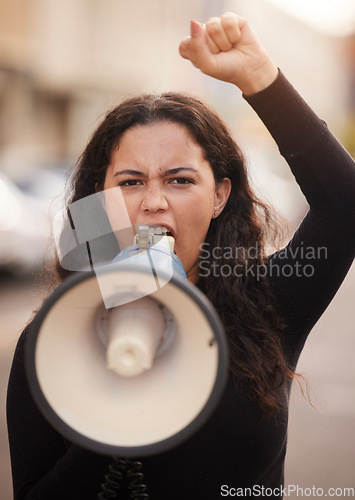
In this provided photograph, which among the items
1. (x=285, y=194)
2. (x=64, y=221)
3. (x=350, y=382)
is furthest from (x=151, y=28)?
(x=64, y=221)

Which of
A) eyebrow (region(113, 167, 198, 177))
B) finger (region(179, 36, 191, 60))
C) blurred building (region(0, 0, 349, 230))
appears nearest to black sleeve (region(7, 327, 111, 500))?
eyebrow (region(113, 167, 198, 177))

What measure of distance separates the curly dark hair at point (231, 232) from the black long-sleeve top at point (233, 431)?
83 millimetres

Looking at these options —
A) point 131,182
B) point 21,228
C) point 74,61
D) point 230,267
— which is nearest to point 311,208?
point 230,267

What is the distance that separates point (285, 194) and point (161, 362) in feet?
34.6

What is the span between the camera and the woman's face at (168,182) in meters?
1.58

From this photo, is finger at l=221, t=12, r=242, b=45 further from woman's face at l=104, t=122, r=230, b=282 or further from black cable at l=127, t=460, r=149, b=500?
black cable at l=127, t=460, r=149, b=500

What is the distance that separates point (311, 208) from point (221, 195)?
357 mm

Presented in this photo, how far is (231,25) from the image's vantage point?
1.21 meters

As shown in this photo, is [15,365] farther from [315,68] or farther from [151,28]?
[315,68]

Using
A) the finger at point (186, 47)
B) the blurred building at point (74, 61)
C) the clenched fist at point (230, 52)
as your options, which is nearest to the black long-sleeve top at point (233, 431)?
the clenched fist at point (230, 52)

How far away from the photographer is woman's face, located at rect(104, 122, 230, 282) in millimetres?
1575

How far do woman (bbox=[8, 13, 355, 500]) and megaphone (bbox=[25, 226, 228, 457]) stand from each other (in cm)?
35

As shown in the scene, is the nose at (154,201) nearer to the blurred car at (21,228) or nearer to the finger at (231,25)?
the finger at (231,25)

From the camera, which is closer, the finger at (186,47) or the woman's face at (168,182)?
the finger at (186,47)
